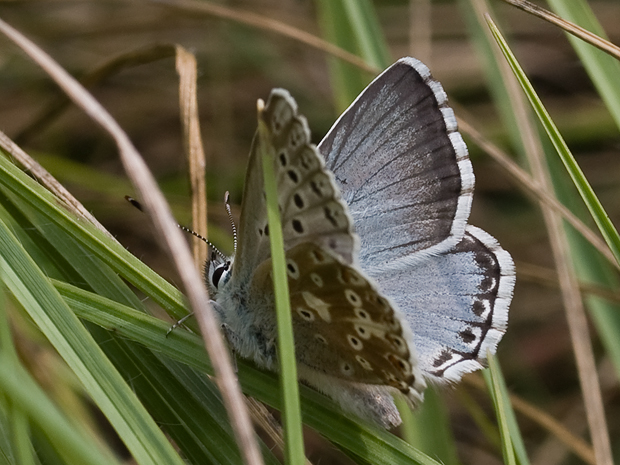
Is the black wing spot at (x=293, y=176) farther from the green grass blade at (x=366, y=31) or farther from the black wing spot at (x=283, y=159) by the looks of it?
the green grass blade at (x=366, y=31)

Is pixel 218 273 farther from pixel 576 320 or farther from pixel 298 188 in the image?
pixel 576 320

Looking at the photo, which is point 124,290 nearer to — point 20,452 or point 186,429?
point 186,429

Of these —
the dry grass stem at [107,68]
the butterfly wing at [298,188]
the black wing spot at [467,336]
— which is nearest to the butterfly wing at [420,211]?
the black wing spot at [467,336]

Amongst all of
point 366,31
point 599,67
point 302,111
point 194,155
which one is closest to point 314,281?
point 194,155

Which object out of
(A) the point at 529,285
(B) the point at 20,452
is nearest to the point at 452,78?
Answer: (A) the point at 529,285

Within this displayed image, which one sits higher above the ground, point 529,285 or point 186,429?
point 186,429

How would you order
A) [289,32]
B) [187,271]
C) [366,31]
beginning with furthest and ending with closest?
[289,32], [366,31], [187,271]

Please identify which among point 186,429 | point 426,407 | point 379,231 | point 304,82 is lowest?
point 426,407
